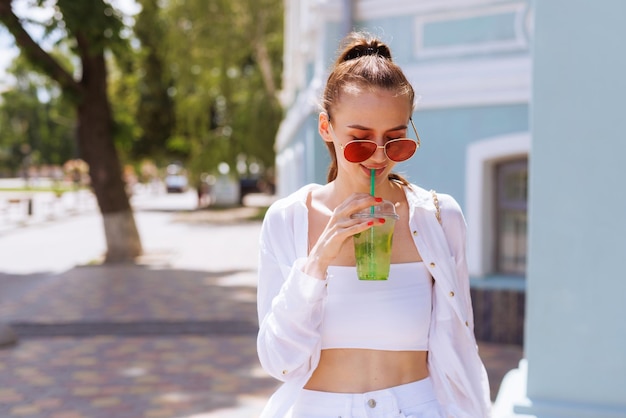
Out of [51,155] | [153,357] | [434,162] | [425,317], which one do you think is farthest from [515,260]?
[51,155]

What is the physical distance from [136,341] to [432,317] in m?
6.29

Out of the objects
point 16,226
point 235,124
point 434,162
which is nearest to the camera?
point 434,162

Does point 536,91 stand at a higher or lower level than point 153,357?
higher

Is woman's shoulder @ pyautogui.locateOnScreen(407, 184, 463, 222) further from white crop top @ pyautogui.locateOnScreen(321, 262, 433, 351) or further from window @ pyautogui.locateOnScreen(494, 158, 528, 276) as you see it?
window @ pyautogui.locateOnScreen(494, 158, 528, 276)

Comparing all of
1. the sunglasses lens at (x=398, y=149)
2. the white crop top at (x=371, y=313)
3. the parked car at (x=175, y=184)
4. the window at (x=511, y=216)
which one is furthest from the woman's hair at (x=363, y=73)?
the parked car at (x=175, y=184)

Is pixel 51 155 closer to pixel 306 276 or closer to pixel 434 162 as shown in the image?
pixel 434 162

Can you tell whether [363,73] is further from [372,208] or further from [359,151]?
[372,208]

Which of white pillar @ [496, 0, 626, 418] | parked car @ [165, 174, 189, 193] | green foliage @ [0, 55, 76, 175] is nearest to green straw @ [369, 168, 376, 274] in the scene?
white pillar @ [496, 0, 626, 418]

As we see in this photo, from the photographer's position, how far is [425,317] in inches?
75.8

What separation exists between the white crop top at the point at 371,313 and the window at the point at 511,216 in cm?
589

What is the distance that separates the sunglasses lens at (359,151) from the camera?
5.87ft

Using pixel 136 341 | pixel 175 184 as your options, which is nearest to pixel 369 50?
pixel 136 341

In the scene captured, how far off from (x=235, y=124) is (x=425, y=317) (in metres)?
25.8

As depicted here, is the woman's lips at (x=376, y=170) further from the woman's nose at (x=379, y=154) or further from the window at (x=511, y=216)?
the window at (x=511, y=216)
